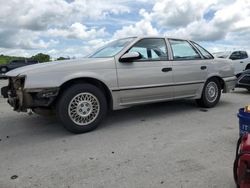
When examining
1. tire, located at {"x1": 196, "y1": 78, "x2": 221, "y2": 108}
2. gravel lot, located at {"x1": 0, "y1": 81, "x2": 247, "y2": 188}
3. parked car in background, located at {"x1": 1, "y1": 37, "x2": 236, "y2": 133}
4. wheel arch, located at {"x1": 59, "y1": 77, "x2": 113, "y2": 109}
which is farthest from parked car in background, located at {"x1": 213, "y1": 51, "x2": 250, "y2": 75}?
wheel arch, located at {"x1": 59, "y1": 77, "x2": 113, "y2": 109}

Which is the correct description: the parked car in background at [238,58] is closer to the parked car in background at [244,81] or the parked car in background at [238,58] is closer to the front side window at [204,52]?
the parked car in background at [244,81]

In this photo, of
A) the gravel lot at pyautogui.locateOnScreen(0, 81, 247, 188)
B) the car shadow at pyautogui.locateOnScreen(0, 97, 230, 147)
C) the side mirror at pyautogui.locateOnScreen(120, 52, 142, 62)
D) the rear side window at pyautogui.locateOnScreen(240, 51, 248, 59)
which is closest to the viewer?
the gravel lot at pyautogui.locateOnScreen(0, 81, 247, 188)

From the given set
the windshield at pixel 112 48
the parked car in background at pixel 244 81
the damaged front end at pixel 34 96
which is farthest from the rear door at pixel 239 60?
the damaged front end at pixel 34 96

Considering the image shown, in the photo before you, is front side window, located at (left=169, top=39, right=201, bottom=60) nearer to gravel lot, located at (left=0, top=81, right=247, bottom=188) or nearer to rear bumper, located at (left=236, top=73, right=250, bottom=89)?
gravel lot, located at (left=0, top=81, right=247, bottom=188)

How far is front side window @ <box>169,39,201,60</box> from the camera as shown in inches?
243

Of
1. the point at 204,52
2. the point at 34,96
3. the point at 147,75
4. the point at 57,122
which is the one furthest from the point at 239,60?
the point at 34,96

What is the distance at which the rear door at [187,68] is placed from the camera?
6109mm

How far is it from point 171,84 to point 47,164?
305cm

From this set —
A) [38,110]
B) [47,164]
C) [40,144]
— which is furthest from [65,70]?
[47,164]

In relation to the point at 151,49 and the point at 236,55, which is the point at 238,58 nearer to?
the point at 236,55

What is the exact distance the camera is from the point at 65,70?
4.81 meters

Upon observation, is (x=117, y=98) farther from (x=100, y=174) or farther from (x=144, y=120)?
(x=100, y=174)

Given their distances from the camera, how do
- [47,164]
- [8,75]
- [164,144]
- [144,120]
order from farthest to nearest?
[144,120] → [8,75] → [164,144] → [47,164]

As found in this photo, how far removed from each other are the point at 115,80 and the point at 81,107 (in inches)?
28.9
